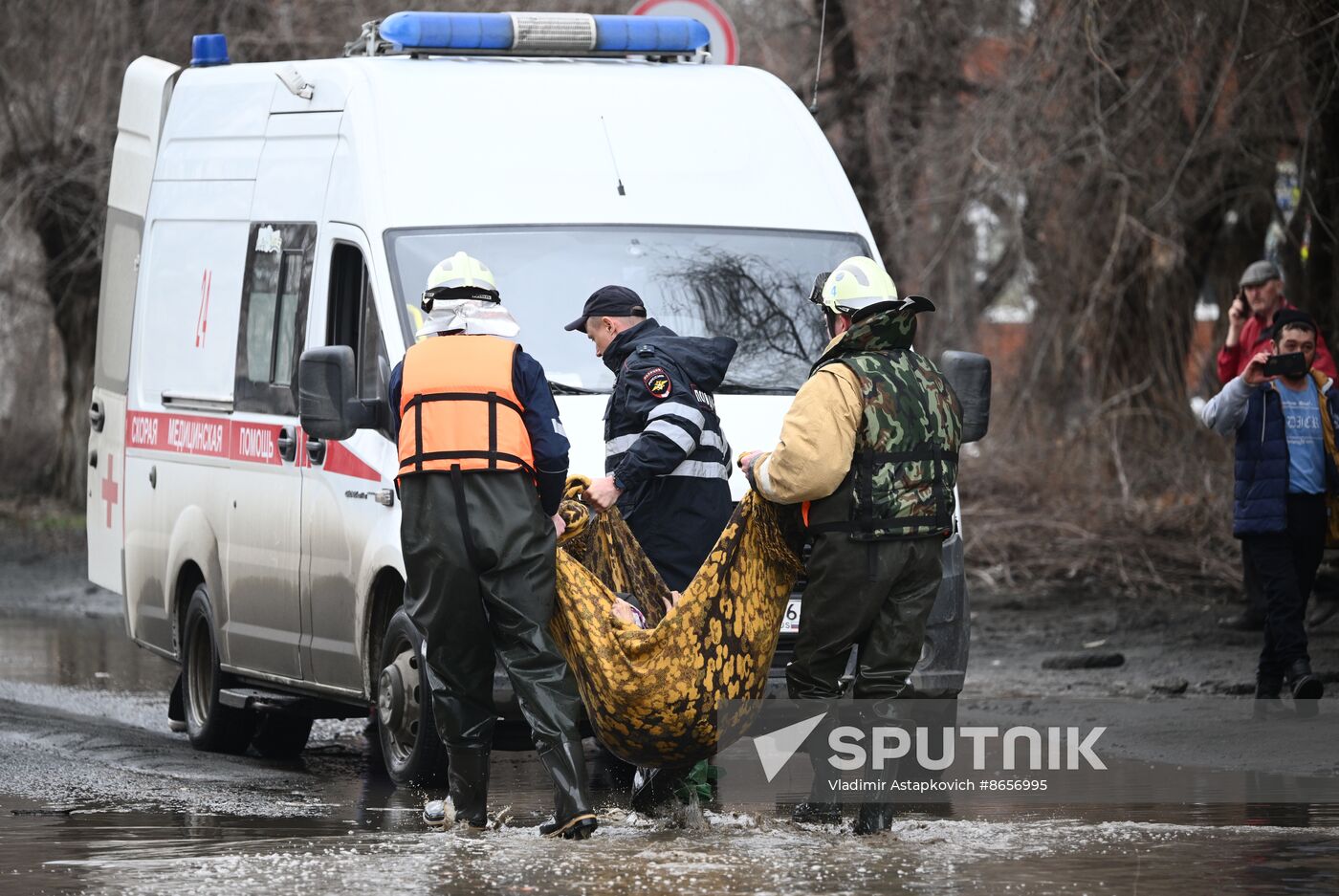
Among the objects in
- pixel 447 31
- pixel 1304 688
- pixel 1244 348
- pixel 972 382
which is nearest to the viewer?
pixel 972 382

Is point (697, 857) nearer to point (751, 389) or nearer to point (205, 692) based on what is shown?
point (751, 389)

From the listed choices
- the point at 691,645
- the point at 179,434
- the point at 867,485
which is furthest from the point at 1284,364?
the point at 179,434

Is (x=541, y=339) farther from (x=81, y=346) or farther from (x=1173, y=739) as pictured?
(x=81, y=346)

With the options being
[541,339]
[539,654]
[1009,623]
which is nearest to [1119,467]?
[1009,623]

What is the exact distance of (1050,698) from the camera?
10516 millimetres

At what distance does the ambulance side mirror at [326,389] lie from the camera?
7859 millimetres

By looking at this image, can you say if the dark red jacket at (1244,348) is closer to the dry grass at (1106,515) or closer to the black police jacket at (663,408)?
the dry grass at (1106,515)

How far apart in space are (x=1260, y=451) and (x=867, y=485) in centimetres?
353

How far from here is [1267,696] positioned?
9.60 meters

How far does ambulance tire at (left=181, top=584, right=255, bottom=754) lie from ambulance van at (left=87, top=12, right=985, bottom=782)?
1cm

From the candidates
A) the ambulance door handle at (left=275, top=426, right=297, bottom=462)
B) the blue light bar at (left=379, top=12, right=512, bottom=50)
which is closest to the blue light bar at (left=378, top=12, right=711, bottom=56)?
the blue light bar at (left=379, top=12, right=512, bottom=50)

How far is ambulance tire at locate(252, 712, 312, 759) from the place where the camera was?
392 inches

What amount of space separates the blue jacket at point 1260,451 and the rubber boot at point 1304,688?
0.59 m

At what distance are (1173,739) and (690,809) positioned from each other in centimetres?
290
